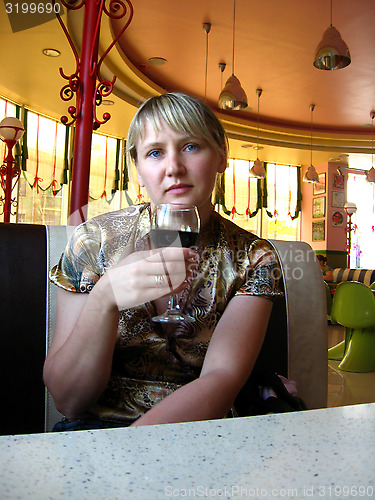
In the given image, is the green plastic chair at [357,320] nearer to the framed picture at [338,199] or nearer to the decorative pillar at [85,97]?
the decorative pillar at [85,97]

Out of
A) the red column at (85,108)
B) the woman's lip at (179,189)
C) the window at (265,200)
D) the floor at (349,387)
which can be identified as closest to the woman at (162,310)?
the woman's lip at (179,189)

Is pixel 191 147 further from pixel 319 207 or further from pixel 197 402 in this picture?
pixel 319 207

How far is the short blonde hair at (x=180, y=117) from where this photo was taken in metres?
1.11

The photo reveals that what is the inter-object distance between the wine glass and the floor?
2176mm

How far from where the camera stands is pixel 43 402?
1295 mm

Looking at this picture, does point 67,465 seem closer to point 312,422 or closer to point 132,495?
point 132,495

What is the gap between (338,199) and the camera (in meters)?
10.4

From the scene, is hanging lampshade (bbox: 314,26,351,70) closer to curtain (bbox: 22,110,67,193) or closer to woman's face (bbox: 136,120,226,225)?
woman's face (bbox: 136,120,226,225)

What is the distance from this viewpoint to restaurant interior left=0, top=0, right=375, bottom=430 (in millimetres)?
4648

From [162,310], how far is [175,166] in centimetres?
34

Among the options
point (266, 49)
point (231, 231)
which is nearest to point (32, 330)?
point (231, 231)

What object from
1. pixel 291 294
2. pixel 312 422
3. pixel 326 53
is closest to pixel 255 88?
pixel 326 53

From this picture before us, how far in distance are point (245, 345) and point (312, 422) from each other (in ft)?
1.51

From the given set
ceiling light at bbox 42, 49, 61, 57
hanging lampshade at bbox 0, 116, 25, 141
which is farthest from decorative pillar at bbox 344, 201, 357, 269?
hanging lampshade at bbox 0, 116, 25, 141
